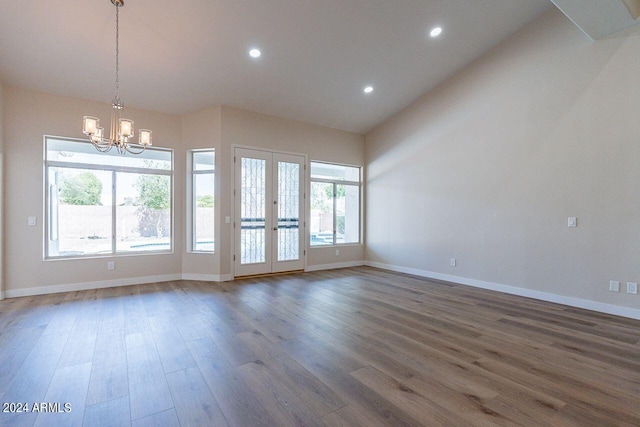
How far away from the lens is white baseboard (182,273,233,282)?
18.1 ft

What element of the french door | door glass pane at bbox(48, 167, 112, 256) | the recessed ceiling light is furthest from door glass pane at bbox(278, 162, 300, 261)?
the recessed ceiling light

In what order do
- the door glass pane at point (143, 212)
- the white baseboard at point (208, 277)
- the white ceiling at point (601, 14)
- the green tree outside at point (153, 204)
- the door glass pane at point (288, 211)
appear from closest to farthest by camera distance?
the white ceiling at point (601, 14)
the door glass pane at point (143, 212)
the green tree outside at point (153, 204)
the white baseboard at point (208, 277)
the door glass pane at point (288, 211)

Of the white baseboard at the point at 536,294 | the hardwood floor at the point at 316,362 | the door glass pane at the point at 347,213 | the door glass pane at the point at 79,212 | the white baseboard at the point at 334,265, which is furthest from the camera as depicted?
the door glass pane at the point at 347,213

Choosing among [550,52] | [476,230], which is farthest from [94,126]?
[550,52]

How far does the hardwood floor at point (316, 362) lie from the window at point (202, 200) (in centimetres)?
153

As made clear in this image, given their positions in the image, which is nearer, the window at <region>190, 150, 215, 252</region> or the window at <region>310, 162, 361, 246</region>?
the window at <region>190, 150, 215, 252</region>

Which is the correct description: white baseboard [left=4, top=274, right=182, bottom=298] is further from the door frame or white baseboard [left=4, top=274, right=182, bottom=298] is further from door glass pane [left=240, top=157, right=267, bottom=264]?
door glass pane [left=240, top=157, right=267, bottom=264]

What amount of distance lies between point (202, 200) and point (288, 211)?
66.6 inches

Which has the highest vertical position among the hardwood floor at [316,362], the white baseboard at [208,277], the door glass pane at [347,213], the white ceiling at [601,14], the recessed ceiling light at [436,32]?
the recessed ceiling light at [436,32]

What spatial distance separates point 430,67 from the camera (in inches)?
208

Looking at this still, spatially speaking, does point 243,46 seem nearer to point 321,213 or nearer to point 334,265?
point 321,213

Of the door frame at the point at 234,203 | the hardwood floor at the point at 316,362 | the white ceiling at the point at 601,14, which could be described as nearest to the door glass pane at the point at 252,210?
the door frame at the point at 234,203

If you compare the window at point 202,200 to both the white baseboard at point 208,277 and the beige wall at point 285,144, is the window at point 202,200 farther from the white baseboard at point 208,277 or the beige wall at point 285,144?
the white baseboard at point 208,277

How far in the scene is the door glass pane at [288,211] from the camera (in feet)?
20.5
